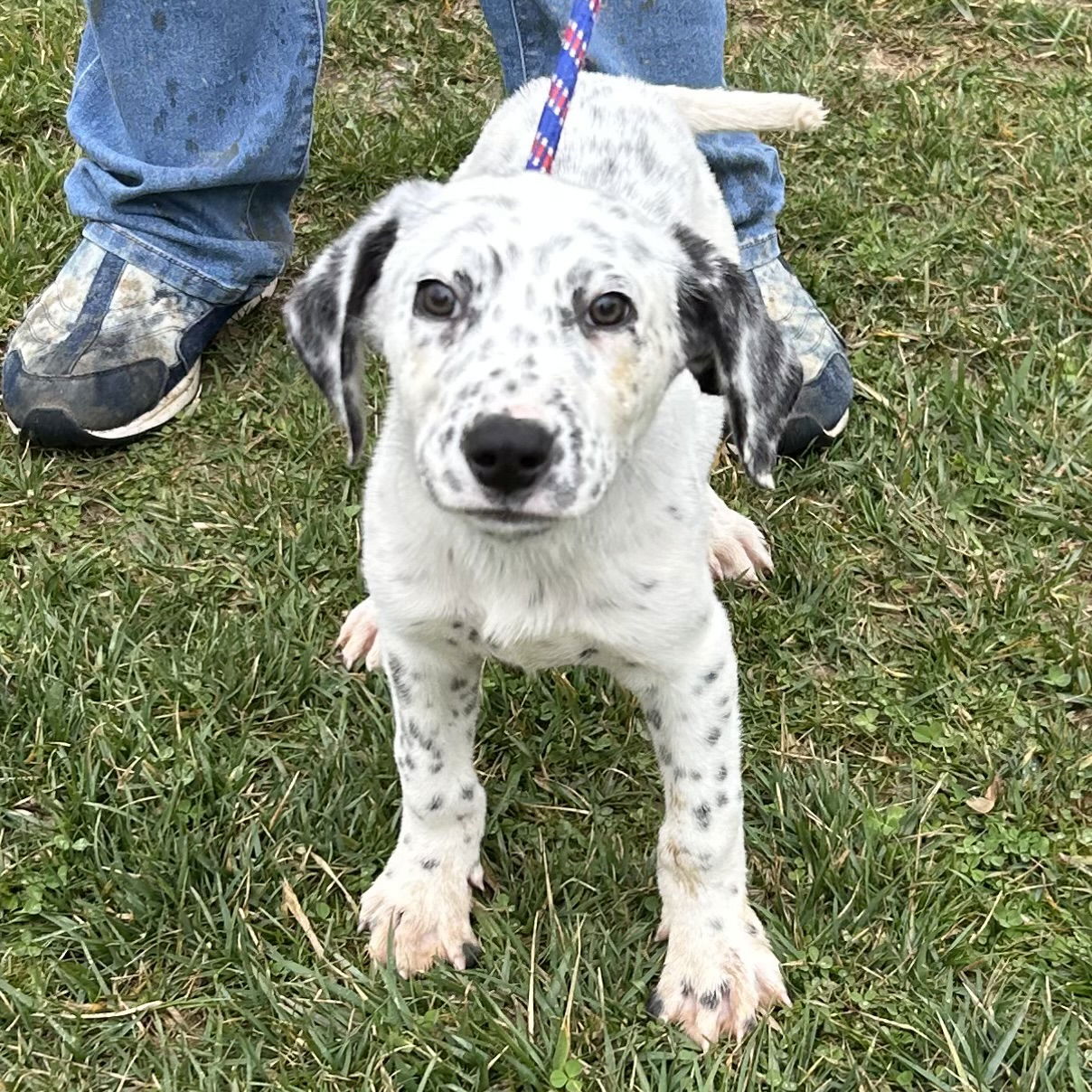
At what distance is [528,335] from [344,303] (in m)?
0.50

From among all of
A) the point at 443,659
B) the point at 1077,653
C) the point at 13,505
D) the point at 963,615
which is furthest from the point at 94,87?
the point at 1077,653

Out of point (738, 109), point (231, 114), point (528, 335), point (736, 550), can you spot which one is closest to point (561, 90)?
point (528, 335)

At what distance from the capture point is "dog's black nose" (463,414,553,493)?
2.11 m

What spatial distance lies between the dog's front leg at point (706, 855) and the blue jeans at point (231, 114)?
1.98 metres

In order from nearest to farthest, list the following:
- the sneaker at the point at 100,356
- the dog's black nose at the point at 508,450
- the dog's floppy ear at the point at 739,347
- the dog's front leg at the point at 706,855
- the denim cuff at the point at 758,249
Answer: the dog's black nose at the point at 508,450
the dog's floppy ear at the point at 739,347
the dog's front leg at the point at 706,855
the sneaker at the point at 100,356
the denim cuff at the point at 758,249

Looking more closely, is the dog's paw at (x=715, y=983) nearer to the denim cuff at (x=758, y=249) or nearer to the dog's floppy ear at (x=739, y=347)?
the dog's floppy ear at (x=739, y=347)

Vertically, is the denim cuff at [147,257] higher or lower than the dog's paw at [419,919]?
higher

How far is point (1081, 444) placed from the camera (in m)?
4.16

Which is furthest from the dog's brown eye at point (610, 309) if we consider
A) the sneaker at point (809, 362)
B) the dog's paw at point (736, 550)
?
the sneaker at point (809, 362)

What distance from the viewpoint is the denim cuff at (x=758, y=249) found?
4383 mm

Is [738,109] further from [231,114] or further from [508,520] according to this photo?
[508,520]

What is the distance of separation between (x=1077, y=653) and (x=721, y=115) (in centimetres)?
174

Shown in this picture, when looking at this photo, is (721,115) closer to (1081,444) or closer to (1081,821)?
(1081,444)

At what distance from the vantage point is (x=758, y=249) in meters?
4.41
